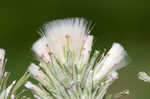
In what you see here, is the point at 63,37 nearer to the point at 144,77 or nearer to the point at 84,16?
the point at 144,77

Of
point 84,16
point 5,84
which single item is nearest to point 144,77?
point 5,84

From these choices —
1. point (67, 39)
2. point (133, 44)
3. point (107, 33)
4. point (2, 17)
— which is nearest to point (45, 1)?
Result: point (2, 17)

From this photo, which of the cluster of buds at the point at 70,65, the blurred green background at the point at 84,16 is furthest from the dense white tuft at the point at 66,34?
the blurred green background at the point at 84,16

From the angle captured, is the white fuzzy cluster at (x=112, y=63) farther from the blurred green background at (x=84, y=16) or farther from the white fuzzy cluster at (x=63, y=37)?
the blurred green background at (x=84, y=16)

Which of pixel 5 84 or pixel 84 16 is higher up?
pixel 84 16

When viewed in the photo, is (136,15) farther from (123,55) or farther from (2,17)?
(123,55)

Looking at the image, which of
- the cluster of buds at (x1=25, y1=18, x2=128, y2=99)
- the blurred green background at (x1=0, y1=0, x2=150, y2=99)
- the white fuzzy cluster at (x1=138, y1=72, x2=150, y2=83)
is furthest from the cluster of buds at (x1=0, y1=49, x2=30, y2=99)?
the blurred green background at (x1=0, y1=0, x2=150, y2=99)

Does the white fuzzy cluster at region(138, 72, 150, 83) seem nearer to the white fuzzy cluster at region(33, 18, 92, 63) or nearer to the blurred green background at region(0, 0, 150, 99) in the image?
the white fuzzy cluster at region(33, 18, 92, 63)
